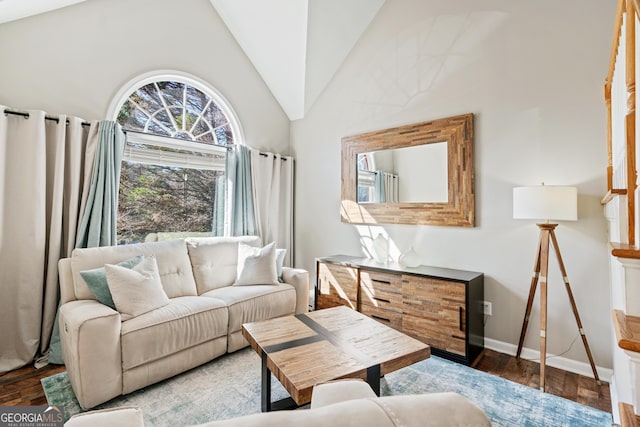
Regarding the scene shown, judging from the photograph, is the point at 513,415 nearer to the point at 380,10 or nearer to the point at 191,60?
the point at 380,10

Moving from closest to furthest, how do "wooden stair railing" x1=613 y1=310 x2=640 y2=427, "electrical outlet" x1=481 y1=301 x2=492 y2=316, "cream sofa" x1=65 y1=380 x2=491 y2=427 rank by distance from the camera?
"cream sofa" x1=65 y1=380 x2=491 y2=427, "wooden stair railing" x1=613 y1=310 x2=640 y2=427, "electrical outlet" x1=481 y1=301 x2=492 y2=316

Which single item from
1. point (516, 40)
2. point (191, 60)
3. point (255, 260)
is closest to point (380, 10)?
point (516, 40)

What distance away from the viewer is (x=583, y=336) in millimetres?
2223

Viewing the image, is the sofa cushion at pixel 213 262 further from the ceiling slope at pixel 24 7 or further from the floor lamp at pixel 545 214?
the floor lamp at pixel 545 214

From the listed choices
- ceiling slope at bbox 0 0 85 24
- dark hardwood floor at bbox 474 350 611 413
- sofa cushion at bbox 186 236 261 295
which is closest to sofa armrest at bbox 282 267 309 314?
sofa cushion at bbox 186 236 261 295

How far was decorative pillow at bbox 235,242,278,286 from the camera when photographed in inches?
121

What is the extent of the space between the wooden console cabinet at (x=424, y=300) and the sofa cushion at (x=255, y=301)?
0.60 meters

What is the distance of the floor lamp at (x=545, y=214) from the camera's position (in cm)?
212

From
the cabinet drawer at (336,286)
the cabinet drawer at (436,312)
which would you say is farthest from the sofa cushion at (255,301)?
the cabinet drawer at (436,312)

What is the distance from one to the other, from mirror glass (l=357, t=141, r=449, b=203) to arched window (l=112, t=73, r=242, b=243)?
171 centimetres

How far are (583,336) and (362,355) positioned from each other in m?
1.72

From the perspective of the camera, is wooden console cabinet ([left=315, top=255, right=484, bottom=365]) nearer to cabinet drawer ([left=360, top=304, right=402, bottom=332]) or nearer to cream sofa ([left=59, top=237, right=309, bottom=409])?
cabinet drawer ([left=360, top=304, right=402, bottom=332])

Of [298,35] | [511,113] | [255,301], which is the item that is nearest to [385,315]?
[255,301]

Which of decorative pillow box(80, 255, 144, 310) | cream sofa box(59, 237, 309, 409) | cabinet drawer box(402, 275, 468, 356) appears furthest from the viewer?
cabinet drawer box(402, 275, 468, 356)
